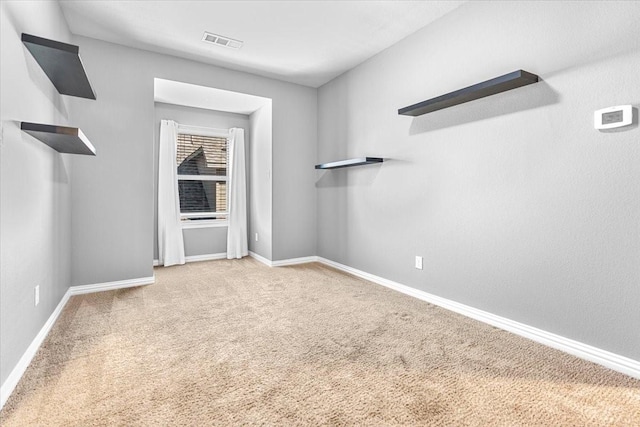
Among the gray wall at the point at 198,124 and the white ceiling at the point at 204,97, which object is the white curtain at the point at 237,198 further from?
the white ceiling at the point at 204,97

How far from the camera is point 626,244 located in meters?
1.83

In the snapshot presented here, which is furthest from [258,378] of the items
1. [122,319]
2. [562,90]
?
[562,90]

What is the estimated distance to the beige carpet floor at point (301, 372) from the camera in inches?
57.9

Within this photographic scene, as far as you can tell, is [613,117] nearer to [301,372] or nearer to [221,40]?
[301,372]

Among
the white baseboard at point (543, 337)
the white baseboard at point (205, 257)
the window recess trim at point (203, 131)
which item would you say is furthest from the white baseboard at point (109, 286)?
the white baseboard at point (543, 337)

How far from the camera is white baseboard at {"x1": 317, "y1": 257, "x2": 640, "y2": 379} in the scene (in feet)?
6.03

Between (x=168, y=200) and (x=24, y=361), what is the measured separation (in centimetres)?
311

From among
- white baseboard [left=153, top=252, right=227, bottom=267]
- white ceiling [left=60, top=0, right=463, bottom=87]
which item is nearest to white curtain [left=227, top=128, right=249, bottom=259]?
white baseboard [left=153, top=252, right=227, bottom=267]

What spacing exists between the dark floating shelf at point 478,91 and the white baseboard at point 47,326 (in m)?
3.22

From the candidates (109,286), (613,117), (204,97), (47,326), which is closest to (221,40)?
(204,97)

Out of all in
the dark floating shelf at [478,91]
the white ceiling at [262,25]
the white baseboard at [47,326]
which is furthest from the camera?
the white ceiling at [262,25]

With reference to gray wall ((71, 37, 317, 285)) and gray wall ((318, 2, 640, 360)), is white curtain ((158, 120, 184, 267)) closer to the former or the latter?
gray wall ((71, 37, 317, 285))

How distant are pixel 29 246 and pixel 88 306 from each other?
1149 millimetres

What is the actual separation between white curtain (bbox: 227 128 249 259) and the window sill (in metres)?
0.22
